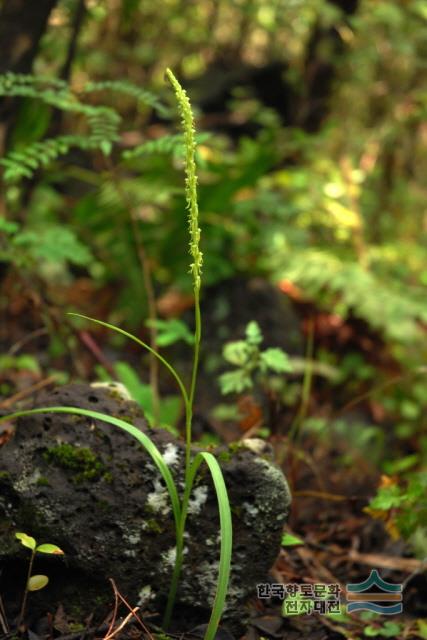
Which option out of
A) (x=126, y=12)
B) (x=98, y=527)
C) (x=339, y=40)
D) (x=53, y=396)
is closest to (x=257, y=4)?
(x=339, y=40)

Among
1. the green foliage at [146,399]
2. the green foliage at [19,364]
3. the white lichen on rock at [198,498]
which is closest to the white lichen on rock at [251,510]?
the white lichen on rock at [198,498]

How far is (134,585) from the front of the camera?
2.02 m

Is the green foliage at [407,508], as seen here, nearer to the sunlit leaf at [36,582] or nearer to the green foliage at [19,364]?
A: the sunlit leaf at [36,582]

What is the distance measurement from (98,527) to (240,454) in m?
0.48

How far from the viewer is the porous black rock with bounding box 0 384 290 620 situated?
1.98 m

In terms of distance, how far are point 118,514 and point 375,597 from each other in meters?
1.07

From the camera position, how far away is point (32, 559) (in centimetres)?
185

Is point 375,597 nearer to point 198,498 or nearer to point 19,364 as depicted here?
point 198,498

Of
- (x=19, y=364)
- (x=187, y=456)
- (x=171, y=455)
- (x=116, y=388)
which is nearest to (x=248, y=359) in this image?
(x=116, y=388)

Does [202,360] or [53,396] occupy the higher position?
[202,360]

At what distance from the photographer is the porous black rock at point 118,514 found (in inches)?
77.8

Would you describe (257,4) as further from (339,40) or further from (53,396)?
(53,396)

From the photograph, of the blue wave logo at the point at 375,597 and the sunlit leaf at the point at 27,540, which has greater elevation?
the sunlit leaf at the point at 27,540

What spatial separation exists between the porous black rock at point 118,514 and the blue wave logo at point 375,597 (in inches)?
19.6
